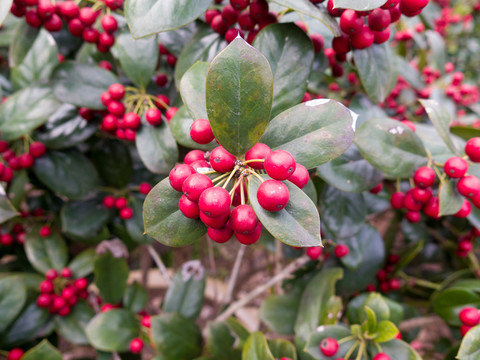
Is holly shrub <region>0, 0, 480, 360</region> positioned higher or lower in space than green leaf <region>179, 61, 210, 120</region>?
lower

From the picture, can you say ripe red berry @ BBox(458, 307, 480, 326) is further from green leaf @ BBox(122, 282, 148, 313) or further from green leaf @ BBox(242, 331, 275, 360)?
green leaf @ BBox(122, 282, 148, 313)

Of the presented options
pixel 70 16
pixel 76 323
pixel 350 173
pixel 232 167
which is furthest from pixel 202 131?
pixel 76 323

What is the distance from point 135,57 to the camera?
103cm

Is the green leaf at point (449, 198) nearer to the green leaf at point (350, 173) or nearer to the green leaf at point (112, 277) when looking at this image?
the green leaf at point (350, 173)

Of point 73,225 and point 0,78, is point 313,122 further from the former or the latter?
point 0,78

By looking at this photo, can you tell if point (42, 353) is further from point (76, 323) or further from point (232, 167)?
Result: point (232, 167)

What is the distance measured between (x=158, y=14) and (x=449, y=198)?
2.67 feet

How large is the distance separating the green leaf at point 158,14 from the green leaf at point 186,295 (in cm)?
94

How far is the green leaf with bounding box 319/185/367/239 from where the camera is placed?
109 centimetres

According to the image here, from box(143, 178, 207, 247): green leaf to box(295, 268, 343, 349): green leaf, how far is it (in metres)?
0.67

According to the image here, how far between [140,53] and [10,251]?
51.8 inches

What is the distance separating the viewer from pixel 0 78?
4.84ft

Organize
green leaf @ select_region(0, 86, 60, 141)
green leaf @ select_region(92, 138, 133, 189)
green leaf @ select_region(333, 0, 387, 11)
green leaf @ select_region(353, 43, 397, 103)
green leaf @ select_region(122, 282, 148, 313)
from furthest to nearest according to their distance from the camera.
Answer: green leaf @ select_region(122, 282, 148, 313)
green leaf @ select_region(92, 138, 133, 189)
green leaf @ select_region(0, 86, 60, 141)
green leaf @ select_region(353, 43, 397, 103)
green leaf @ select_region(333, 0, 387, 11)

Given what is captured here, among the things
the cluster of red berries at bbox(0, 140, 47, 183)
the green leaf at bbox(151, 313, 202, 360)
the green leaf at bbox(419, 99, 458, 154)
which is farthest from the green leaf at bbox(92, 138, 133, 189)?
the green leaf at bbox(419, 99, 458, 154)
